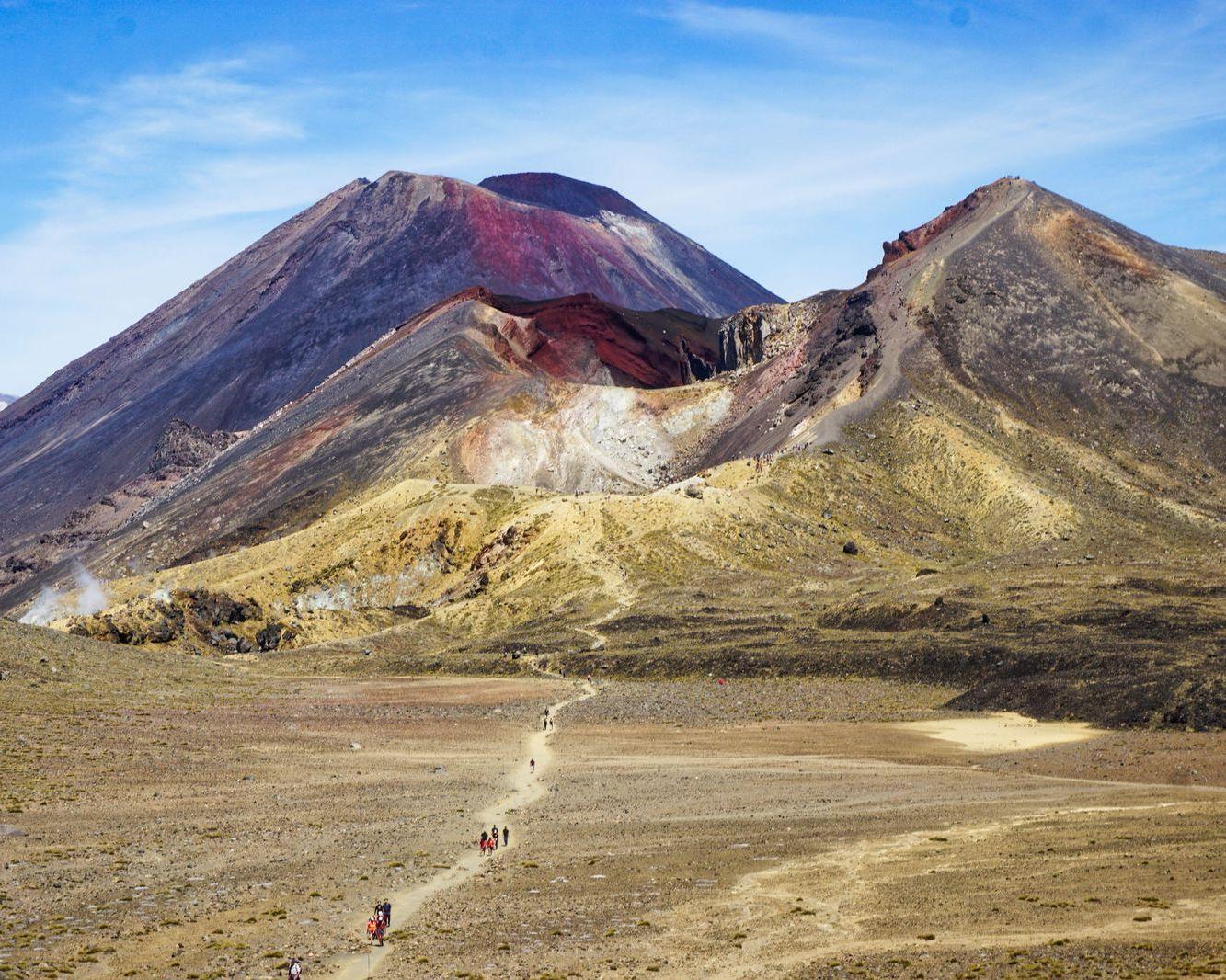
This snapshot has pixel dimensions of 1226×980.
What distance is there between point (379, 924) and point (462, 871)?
7769 millimetres

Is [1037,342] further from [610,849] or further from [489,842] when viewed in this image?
[489,842]

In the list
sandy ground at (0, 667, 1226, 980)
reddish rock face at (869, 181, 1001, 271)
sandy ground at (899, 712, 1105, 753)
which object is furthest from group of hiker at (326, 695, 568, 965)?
reddish rock face at (869, 181, 1001, 271)

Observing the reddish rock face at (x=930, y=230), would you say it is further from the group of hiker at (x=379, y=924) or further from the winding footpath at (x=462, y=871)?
the group of hiker at (x=379, y=924)

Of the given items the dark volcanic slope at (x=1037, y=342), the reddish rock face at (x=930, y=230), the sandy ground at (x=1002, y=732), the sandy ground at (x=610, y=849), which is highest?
the reddish rock face at (x=930, y=230)

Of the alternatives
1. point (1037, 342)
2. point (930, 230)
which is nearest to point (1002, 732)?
point (1037, 342)

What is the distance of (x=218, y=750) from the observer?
196ft

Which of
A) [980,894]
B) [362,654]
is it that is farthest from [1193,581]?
[980,894]

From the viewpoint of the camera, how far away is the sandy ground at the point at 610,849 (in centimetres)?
2856

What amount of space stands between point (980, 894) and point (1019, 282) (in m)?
142

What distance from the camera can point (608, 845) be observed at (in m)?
40.4

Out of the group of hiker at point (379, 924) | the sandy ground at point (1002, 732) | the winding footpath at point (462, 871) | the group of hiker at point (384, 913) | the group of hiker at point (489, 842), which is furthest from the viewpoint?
the sandy ground at point (1002, 732)

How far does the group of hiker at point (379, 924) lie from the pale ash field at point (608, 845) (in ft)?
1.34

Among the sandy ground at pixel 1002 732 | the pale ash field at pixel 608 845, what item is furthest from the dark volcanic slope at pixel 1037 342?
the pale ash field at pixel 608 845

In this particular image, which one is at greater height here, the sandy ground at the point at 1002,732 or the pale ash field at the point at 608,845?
the pale ash field at the point at 608,845
